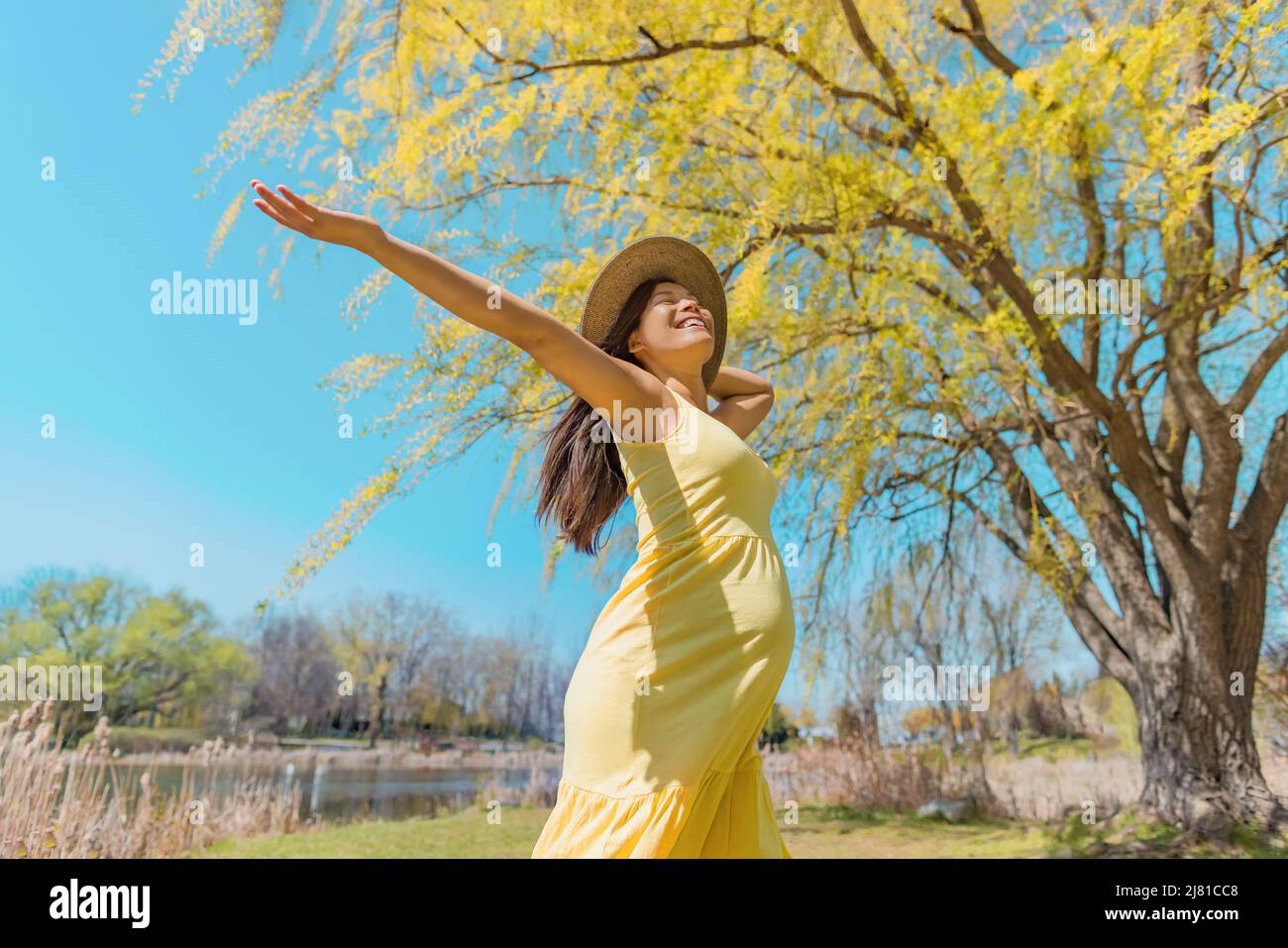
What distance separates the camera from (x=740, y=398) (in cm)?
222

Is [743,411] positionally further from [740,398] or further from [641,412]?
[641,412]

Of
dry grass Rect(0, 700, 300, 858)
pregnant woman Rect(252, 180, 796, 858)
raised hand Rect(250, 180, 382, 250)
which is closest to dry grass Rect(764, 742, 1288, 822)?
dry grass Rect(0, 700, 300, 858)

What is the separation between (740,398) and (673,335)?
0.39 metres

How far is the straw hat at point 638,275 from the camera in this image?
78.4 inches

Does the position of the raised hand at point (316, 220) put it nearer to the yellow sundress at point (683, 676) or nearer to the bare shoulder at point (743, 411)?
the yellow sundress at point (683, 676)

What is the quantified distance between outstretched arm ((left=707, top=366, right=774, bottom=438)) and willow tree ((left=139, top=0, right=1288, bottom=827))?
183cm

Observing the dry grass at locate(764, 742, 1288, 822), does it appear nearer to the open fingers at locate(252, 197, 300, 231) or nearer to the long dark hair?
the long dark hair

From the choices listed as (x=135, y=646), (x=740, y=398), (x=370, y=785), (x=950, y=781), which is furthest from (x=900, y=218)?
(x=135, y=646)

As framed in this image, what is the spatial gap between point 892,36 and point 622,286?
4.14 metres

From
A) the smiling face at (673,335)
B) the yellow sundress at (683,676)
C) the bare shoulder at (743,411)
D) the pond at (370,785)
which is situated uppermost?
the smiling face at (673,335)

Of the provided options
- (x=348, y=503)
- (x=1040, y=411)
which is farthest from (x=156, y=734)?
(x=1040, y=411)

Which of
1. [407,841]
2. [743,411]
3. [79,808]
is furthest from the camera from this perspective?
[407,841]

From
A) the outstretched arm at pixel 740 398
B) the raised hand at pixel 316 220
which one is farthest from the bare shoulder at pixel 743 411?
Answer: the raised hand at pixel 316 220

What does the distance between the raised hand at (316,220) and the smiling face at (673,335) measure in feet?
2.32
